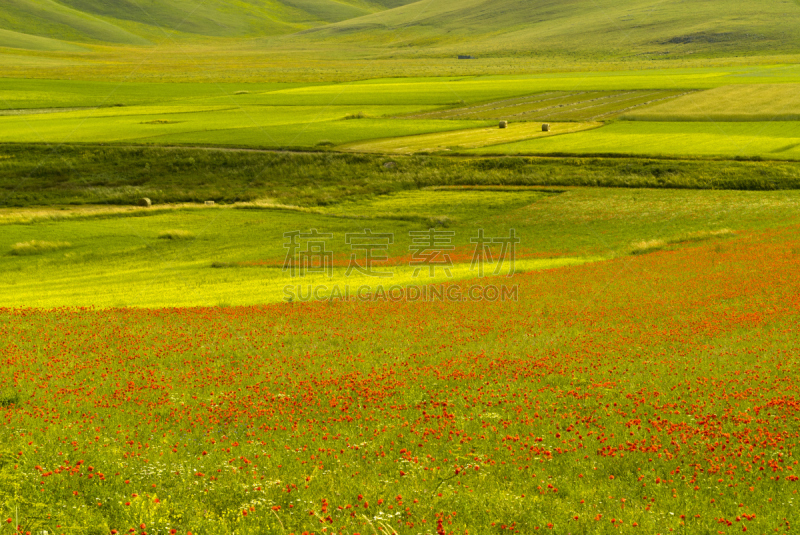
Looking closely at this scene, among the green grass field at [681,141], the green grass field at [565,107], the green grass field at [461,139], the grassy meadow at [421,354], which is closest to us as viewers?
the grassy meadow at [421,354]

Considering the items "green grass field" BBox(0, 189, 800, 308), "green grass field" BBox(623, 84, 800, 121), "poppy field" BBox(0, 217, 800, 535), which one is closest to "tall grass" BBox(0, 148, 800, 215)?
"green grass field" BBox(0, 189, 800, 308)

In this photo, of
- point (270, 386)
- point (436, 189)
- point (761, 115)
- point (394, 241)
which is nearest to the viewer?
point (270, 386)

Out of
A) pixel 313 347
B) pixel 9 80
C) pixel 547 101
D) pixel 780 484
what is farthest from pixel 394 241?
pixel 9 80

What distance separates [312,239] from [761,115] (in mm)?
66217

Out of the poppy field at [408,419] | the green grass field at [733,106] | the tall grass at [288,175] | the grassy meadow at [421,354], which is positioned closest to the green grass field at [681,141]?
the grassy meadow at [421,354]

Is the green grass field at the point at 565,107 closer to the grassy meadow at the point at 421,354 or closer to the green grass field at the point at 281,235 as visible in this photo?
the grassy meadow at the point at 421,354

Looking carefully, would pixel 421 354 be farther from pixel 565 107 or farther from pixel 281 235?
pixel 565 107

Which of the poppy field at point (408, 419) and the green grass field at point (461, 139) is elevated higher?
the green grass field at point (461, 139)

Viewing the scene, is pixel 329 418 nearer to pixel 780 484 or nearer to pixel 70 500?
pixel 70 500

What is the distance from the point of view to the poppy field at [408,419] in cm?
1025

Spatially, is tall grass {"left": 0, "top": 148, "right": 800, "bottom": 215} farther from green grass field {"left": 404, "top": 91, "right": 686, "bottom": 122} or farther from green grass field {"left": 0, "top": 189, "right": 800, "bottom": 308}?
green grass field {"left": 404, "top": 91, "right": 686, "bottom": 122}

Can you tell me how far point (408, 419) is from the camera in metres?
14.6

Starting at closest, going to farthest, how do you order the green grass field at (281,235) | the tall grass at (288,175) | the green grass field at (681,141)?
the green grass field at (281,235), the tall grass at (288,175), the green grass field at (681,141)

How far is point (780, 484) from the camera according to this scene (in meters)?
11.3
